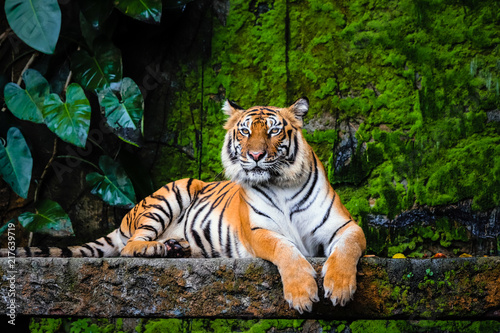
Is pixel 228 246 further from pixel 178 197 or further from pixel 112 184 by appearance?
pixel 112 184

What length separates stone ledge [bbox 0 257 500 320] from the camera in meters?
2.37

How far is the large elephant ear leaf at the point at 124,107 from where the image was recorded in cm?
395

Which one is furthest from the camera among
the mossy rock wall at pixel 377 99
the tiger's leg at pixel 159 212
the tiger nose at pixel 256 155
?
the mossy rock wall at pixel 377 99

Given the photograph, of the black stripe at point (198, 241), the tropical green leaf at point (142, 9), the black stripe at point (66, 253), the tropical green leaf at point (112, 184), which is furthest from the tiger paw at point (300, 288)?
the tropical green leaf at point (142, 9)

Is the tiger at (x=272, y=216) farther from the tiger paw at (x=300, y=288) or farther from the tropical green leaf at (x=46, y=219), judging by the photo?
the tropical green leaf at (x=46, y=219)

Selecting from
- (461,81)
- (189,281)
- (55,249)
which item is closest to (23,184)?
(55,249)

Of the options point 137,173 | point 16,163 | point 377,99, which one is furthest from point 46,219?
point 377,99

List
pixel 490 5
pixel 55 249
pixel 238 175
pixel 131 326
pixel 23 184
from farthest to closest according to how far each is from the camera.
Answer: pixel 131 326 → pixel 490 5 → pixel 23 184 → pixel 55 249 → pixel 238 175

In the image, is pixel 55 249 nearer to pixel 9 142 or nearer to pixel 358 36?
pixel 9 142

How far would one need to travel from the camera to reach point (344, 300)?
7.13 feet

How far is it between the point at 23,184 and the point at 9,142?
38 centimetres

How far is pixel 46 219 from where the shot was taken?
13.0 ft

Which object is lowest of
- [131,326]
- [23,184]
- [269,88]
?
[131,326]

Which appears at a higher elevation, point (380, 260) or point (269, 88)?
point (269, 88)
